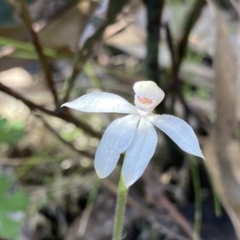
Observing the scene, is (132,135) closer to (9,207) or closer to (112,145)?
(112,145)

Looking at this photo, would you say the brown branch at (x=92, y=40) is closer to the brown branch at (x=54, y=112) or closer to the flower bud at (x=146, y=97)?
the brown branch at (x=54, y=112)

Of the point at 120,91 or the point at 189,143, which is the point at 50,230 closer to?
the point at 120,91

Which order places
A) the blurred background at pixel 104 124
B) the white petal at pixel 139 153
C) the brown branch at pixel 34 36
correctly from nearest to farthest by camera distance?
the white petal at pixel 139 153
the brown branch at pixel 34 36
the blurred background at pixel 104 124

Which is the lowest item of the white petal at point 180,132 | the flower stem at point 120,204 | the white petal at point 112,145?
the flower stem at point 120,204

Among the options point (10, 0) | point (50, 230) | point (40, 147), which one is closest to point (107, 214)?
point (50, 230)

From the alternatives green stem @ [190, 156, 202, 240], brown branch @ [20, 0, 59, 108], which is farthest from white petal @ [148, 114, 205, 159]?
green stem @ [190, 156, 202, 240]

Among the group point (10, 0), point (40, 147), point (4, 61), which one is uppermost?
point (10, 0)

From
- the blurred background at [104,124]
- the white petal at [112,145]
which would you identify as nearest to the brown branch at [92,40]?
the blurred background at [104,124]
